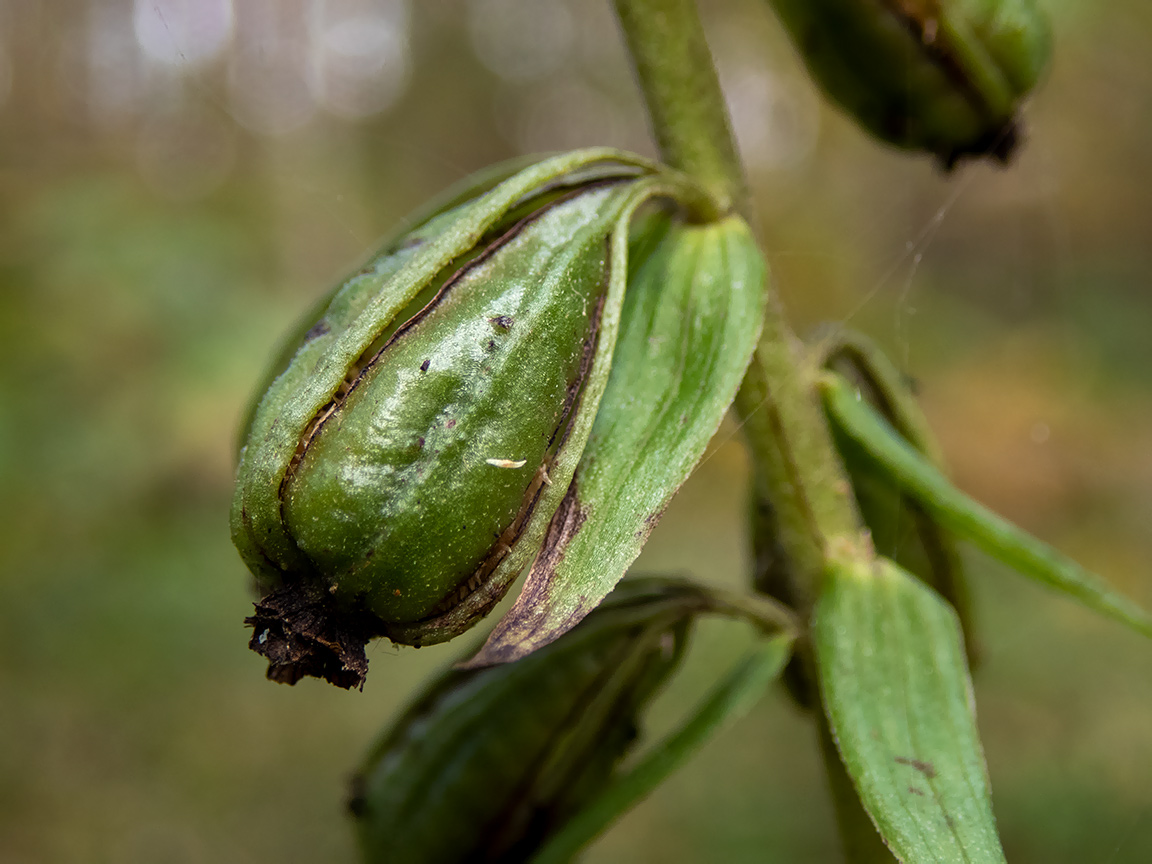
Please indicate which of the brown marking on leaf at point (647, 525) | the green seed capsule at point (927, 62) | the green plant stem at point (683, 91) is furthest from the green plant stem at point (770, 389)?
the brown marking on leaf at point (647, 525)

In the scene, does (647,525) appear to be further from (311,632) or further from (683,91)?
(683,91)

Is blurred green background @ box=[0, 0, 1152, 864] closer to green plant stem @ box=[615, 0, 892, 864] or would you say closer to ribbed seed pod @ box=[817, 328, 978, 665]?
ribbed seed pod @ box=[817, 328, 978, 665]

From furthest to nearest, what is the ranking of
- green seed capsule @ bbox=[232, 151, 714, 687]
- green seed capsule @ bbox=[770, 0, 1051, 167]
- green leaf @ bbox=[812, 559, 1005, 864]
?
green seed capsule @ bbox=[770, 0, 1051, 167] < green leaf @ bbox=[812, 559, 1005, 864] < green seed capsule @ bbox=[232, 151, 714, 687]

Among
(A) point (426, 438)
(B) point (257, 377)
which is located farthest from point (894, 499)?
(B) point (257, 377)

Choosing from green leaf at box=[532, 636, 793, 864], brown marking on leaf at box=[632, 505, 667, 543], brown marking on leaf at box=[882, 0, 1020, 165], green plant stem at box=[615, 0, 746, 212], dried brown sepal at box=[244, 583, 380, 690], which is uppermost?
green plant stem at box=[615, 0, 746, 212]

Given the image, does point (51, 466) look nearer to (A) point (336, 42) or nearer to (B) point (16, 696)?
(B) point (16, 696)

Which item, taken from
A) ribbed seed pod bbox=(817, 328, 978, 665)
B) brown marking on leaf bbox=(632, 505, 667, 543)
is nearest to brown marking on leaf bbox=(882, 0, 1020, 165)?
ribbed seed pod bbox=(817, 328, 978, 665)

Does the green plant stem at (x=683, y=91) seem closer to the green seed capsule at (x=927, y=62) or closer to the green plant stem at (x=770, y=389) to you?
the green plant stem at (x=770, y=389)
